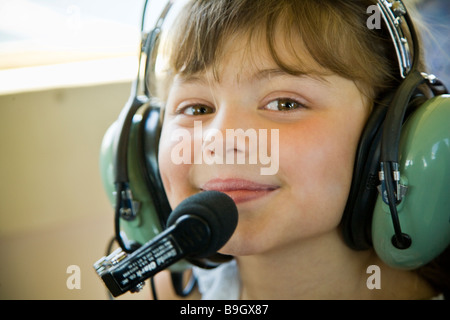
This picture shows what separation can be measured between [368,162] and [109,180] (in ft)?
1.61

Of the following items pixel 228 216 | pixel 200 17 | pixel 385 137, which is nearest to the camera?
pixel 228 216

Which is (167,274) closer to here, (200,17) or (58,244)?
(58,244)

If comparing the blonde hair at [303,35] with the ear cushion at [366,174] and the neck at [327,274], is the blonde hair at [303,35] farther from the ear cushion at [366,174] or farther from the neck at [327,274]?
the neck at [327,274]

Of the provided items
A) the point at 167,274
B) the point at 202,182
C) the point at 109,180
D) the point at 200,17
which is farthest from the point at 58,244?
the point at 200,17

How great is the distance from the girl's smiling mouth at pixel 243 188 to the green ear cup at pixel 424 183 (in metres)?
0.18

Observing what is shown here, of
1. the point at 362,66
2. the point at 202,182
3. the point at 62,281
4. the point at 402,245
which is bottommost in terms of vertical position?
the point at 62,281

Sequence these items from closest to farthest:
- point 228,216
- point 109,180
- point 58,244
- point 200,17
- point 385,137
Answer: point 228,216 < point 385,137 < point 200,17 < point 109,180 < point 58,244

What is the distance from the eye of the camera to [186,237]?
23.4 inches

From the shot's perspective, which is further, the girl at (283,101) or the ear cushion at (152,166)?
the ear cushion at (152,166)

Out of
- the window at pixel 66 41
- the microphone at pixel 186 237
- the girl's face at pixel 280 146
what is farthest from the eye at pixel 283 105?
the window at pixel 66 41

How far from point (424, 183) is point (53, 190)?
1021 millimetres

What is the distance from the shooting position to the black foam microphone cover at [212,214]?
60 cm

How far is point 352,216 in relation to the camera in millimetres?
824

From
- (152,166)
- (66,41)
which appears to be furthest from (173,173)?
(66,41)
